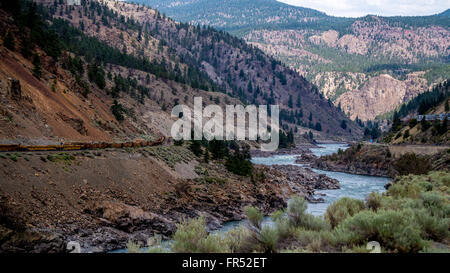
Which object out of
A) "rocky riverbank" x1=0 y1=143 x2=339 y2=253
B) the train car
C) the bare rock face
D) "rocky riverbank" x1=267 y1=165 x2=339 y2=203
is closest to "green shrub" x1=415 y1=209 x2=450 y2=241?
"rocky riverbank" x1=0 y1=143 x2=339 y2=253

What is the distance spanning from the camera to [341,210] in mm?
16641

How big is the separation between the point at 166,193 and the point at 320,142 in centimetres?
16596

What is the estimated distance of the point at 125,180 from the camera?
35.3 metres

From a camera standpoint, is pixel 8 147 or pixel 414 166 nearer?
pixel 8 147

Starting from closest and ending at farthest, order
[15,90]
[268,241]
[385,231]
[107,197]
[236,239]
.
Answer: [385,231] → [268,241] → [236,239] → [107,197] → [15,90]

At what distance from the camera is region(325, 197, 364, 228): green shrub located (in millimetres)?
16030

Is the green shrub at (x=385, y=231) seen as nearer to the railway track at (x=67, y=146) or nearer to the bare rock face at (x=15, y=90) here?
the railway track at (x=67, y=146)

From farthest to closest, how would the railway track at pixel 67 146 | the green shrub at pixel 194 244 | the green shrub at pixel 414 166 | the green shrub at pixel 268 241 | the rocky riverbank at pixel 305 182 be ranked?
A: the green shrub at pixel 414 166, the rocky riverbank at pixel 305 182, the railway track at pixel 67 146, the green shrub at pixel 268 241, the green shrub at pixel 194 244

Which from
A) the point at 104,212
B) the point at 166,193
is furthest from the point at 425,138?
the point at 104,212

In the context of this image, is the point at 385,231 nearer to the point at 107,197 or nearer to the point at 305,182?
the point at 107,197

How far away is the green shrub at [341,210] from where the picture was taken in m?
16.0

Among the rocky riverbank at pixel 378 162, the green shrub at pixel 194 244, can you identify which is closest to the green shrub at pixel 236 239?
the green shrub at pixel 194 244

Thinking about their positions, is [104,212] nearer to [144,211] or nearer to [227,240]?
[144,211]

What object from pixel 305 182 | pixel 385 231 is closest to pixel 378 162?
pixel 305 182
